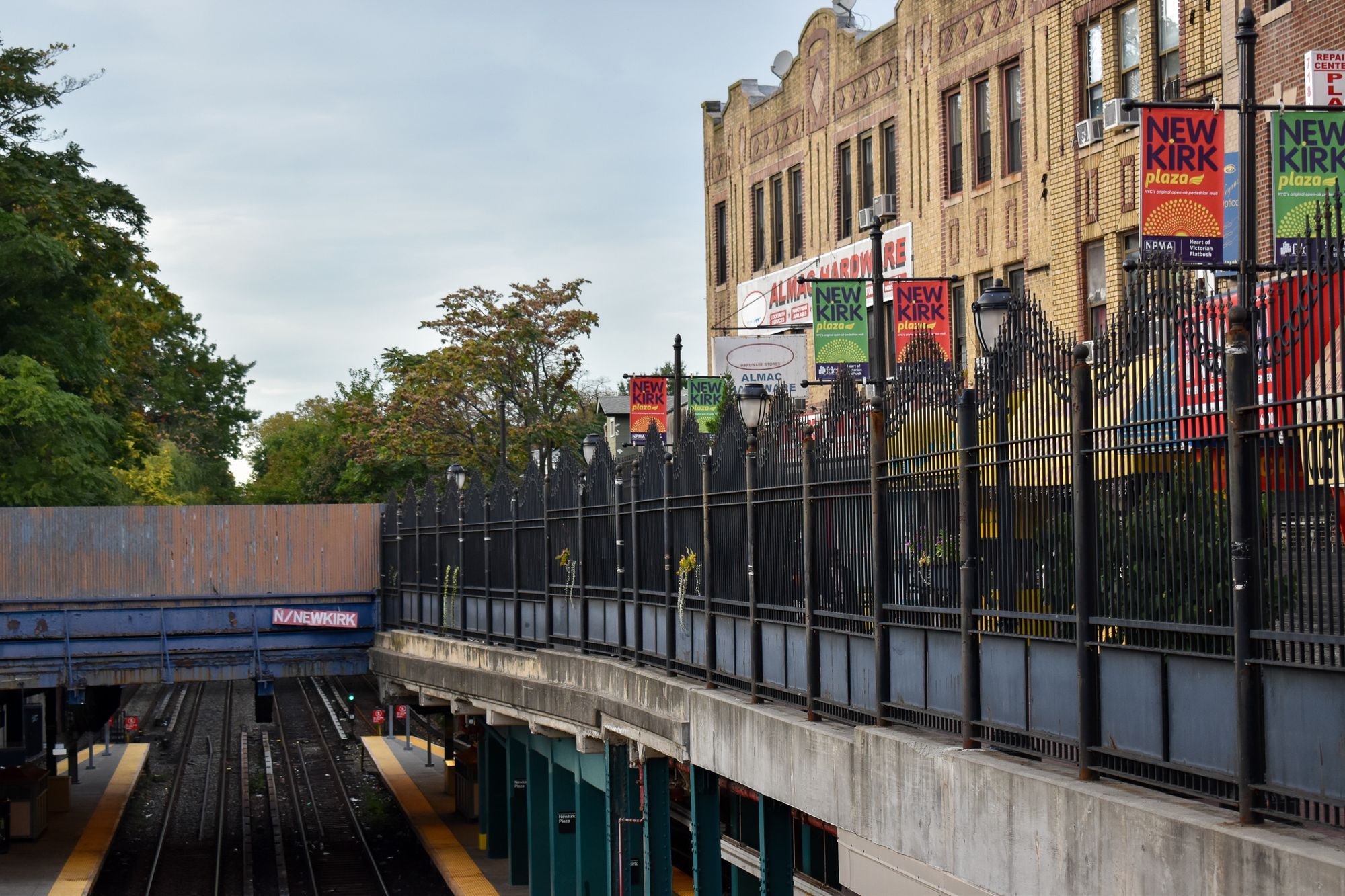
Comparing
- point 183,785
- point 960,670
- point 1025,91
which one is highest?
point 1025,91

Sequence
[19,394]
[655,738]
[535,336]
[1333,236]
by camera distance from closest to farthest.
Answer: [1333,236]
[655,738]
[19,394]
[535,336]

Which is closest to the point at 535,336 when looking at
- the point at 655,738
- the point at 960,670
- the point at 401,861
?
the point at 401,861

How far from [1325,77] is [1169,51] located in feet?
19.2

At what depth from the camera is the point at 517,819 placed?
28.8 metres

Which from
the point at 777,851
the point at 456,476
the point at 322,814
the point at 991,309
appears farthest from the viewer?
the point at 322,814

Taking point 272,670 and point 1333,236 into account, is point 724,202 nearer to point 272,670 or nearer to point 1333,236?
point 272,670

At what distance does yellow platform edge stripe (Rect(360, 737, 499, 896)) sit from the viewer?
95.9 ft

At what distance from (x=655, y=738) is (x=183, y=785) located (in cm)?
3149

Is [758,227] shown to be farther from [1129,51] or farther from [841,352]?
[841,352]

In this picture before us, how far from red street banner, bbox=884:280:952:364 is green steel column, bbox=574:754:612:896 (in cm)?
717

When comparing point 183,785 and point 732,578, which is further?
point 183,785

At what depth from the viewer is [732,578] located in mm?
14422

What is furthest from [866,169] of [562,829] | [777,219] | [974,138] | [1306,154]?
[1306,154]

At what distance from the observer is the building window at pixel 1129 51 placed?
23.4m
